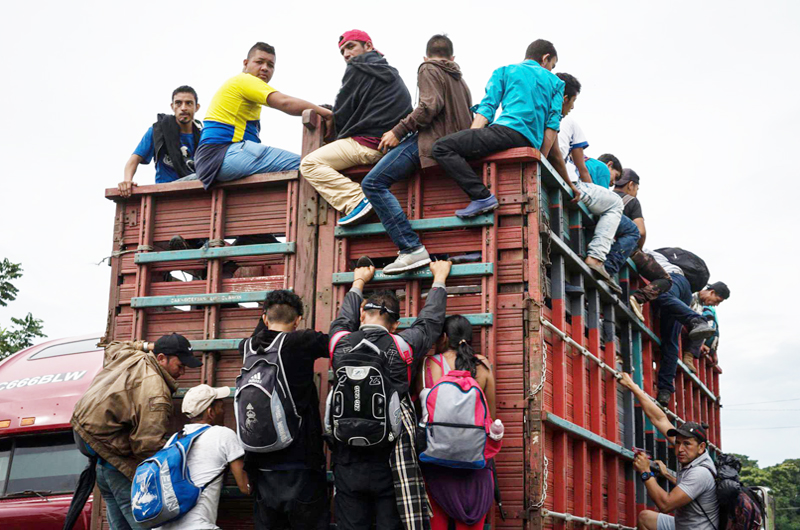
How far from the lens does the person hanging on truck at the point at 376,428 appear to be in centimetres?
501

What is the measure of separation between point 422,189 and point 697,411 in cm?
633

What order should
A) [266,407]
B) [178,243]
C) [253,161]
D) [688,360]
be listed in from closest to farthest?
[266,407] < [253,161] < [178,243] < [688,360]

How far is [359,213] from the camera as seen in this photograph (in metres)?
6.05

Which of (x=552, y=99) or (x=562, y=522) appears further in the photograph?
(x=552, y=99)

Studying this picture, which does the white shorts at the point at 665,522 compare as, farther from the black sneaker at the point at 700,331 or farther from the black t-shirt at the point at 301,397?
the black t-shirt at the point at 301,397

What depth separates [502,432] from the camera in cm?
520

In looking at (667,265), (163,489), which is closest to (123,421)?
(163,489)

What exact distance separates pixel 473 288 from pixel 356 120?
1.65 metres

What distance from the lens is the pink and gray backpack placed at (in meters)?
→ 4.99

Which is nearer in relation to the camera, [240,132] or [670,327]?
[240,132]

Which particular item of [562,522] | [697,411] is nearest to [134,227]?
[562,522]

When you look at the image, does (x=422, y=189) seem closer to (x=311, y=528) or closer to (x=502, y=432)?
(x=502, y=432)

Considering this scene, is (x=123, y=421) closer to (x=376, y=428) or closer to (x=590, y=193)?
(x=376, y=428)

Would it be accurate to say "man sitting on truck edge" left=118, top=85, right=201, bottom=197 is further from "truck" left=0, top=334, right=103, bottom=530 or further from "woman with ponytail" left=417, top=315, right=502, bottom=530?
"woman with ponytail" left=417, top=315, right=502, bottom=530
